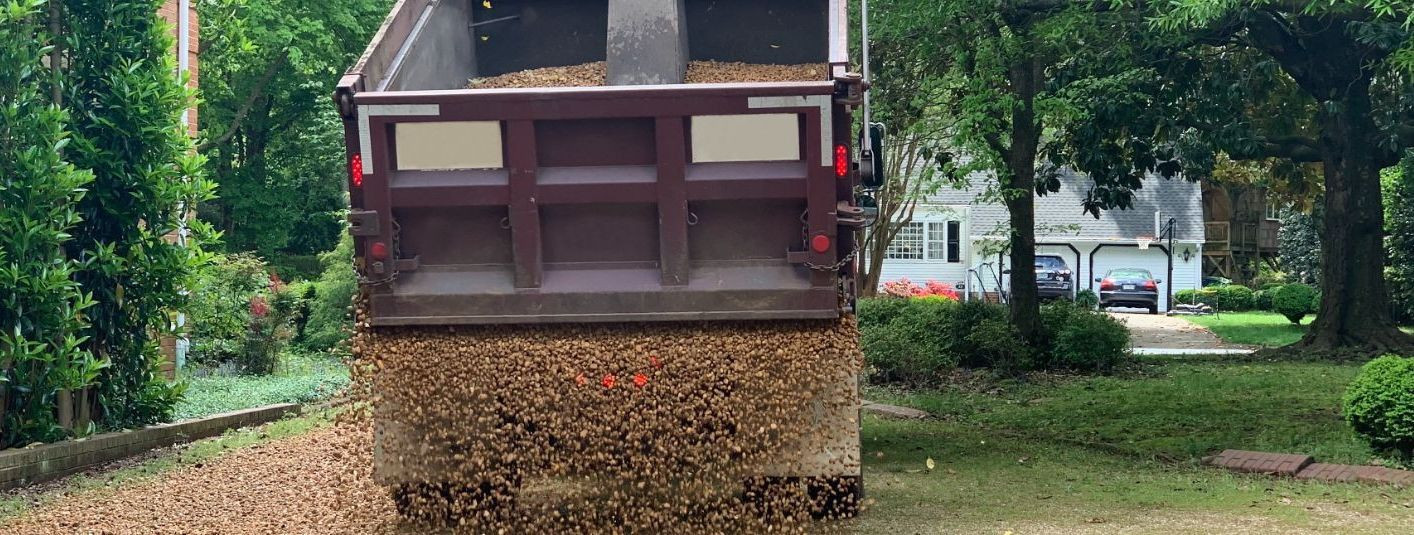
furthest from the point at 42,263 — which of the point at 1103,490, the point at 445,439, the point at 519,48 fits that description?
the point at 1103,490

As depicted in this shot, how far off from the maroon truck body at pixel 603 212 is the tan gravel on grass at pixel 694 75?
1.48m

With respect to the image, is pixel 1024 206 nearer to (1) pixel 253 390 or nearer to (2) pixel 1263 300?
(1) pixel 253 390

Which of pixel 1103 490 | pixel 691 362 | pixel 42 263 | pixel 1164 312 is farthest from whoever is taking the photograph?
pixel 1164 312

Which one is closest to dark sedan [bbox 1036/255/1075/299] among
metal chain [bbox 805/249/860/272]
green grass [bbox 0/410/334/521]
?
green grass [bbox 0/410/334/521]

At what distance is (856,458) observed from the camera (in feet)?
19.9

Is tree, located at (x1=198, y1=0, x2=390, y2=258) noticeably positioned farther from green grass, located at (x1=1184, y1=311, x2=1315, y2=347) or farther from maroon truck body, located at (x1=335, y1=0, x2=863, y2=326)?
maroon truck body, located at (x1=335, y1=0, x2=863, y2=326)

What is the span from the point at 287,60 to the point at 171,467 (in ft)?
78.5

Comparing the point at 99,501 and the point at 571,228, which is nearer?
the point at 571,228

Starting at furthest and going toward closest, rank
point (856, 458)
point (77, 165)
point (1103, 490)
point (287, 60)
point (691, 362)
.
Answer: point (287, 60), point (77, 165), point (1103, 490), point (856, 458), point (691, 362)

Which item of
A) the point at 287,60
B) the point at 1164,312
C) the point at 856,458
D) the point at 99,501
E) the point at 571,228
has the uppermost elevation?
the point at 287,60

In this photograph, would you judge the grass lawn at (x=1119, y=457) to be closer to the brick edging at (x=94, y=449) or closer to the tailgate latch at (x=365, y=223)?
the tailgate latch at (x=365, y=223)

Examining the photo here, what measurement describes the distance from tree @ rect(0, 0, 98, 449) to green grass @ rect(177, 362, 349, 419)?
80.0 inches

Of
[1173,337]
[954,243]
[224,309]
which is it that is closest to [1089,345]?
[224,309]

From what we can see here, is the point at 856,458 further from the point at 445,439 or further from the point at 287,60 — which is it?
the point at 287,60
